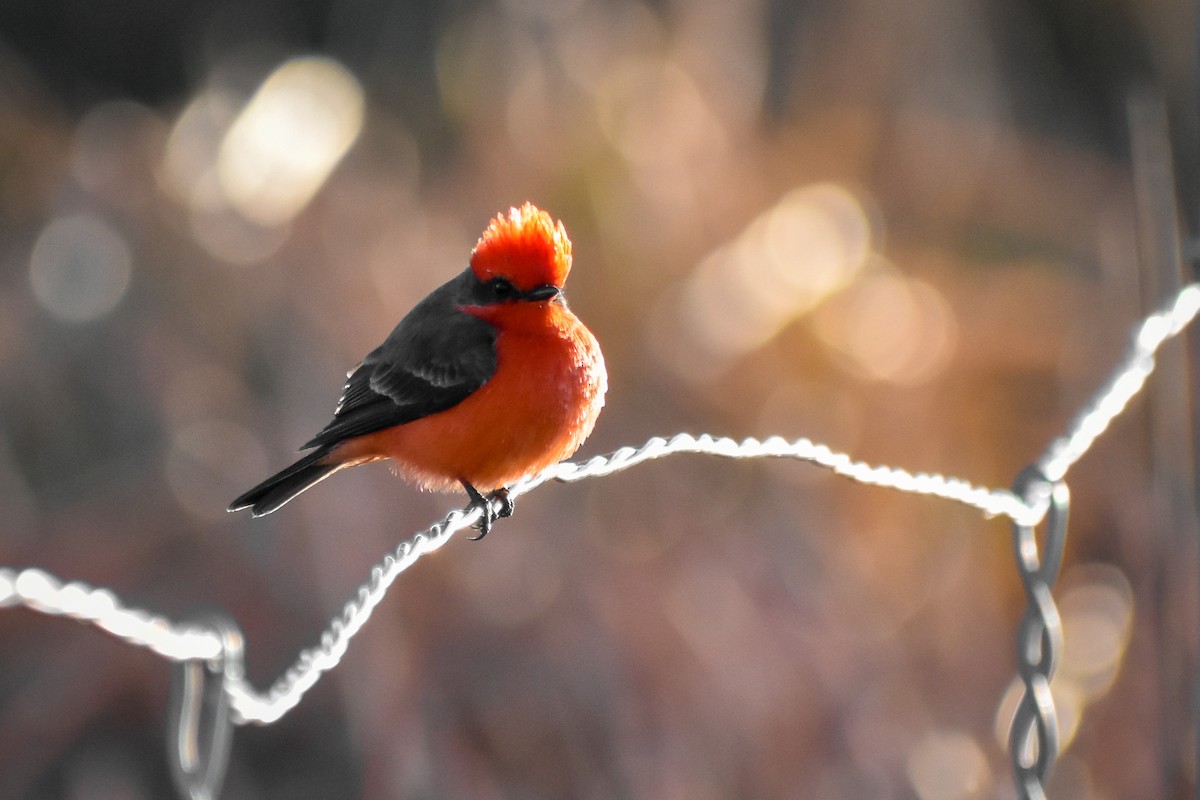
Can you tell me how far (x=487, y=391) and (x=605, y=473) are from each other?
799 mm

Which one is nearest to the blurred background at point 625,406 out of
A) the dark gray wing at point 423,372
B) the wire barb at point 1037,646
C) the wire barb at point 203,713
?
the wire barb at point 1037,646

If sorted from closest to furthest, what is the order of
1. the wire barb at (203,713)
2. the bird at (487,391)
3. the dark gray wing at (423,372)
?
the wire barb at (203,713)
the bird at (487,391)
the dark gray wing at (423,372)

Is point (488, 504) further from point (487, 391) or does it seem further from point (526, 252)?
point (526, 252)

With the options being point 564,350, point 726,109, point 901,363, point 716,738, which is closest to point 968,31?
point 726,109

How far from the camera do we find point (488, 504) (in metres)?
3.63

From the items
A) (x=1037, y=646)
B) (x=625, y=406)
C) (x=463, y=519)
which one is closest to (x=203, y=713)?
(x=463, y=519)

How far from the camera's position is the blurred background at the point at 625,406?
210 inches

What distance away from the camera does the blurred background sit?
5344 mm

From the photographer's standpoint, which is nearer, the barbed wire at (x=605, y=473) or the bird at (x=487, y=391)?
the barbed wire at (x=605, y=473)

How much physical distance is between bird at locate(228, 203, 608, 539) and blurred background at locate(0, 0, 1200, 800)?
155cm

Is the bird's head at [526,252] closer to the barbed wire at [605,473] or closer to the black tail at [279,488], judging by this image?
the black tail at [279,488]

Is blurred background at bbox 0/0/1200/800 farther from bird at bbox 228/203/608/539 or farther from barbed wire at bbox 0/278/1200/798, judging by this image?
bird at bbox 228/203/608/539

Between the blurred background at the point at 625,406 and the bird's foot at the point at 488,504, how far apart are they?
164 centimetres

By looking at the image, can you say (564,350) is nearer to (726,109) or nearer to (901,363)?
(901,363)
